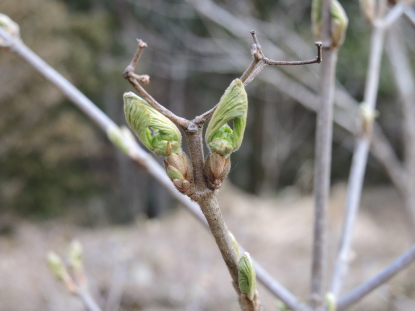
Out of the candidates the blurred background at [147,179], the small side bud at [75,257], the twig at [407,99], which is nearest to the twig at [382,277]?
the small side bud at [75,257]

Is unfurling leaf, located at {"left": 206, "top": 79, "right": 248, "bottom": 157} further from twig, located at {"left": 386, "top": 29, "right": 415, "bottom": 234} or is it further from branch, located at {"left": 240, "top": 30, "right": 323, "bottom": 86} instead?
twig, located at {"left": 386, "top": 29, "right": 415, "bottom": 234}

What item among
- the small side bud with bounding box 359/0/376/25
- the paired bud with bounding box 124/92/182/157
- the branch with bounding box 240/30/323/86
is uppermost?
the small side bud with bounding box 359/0/376/25

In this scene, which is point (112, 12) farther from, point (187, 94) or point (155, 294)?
point (155, 294)

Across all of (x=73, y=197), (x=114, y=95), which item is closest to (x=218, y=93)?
(x=114, y=95)

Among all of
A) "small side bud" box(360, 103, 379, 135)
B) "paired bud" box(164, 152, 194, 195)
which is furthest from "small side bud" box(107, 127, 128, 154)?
"small side bud" box(360, 103, 379, 135)

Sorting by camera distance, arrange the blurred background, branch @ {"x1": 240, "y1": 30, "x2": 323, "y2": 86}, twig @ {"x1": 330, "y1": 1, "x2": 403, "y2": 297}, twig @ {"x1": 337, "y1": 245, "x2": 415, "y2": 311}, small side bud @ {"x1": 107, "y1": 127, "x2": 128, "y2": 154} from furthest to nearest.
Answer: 1. the blurred background
2. twig @ {"x1": 330, "y1": 1, "x2": 403, "y2": 297}
3. small side bud @ {"x1": 107, "y1": 127, "x2": 128, "y2": 154}
4. twig @ {"x1": 337, "y1": 245, "x2": 415, "y2": 311}
5. branch @ {"x1": 240, "y1": 30, "x2": 323, "y2": 86}

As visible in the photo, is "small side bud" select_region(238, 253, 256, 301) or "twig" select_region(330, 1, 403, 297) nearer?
"small side bud" select_region(238, 253, 256, 301)
